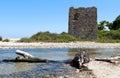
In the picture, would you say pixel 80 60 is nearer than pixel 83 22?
Yes

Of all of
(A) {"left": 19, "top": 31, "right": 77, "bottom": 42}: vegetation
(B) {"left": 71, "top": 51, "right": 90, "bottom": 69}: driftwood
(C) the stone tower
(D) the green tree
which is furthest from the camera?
(D) the green tree

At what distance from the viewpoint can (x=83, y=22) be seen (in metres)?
48.2

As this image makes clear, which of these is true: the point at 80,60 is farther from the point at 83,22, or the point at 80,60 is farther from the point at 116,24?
the point at 116,24

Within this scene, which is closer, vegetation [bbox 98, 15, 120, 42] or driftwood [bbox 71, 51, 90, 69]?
driftwood [bbox 71, 51, 90, 69]

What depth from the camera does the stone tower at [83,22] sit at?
47781mm

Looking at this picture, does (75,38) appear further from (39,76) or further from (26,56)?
(39,76)

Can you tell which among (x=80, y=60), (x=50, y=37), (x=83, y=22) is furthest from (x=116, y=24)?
(x=80, y=60)

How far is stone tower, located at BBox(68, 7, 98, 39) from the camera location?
4778 centimetres

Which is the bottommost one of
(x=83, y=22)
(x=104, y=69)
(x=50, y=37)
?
(x=104, y=69)

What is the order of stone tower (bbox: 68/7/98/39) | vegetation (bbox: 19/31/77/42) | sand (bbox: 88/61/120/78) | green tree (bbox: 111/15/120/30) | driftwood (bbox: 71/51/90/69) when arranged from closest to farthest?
sand (bbox: 88/61/120/78) < driftwood (bbox: 71/51/90/69) < vegetation (bbox: 19/31/77/42) < stone tower (bbox: 68/7/98/39) < green tree (bbox: 111/15/120/30)

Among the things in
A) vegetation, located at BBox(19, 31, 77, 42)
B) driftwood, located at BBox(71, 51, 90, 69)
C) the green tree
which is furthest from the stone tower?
driftwood, located at BBox(71, 51, 90, 69)

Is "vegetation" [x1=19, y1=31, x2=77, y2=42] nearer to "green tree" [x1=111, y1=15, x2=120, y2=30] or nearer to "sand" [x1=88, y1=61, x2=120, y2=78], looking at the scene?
"green tree" [x1=111, y1=15, x2=120, y2=30]

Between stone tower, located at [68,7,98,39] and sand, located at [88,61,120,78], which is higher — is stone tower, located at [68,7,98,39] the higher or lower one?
the higher one

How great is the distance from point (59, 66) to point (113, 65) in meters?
2.56
